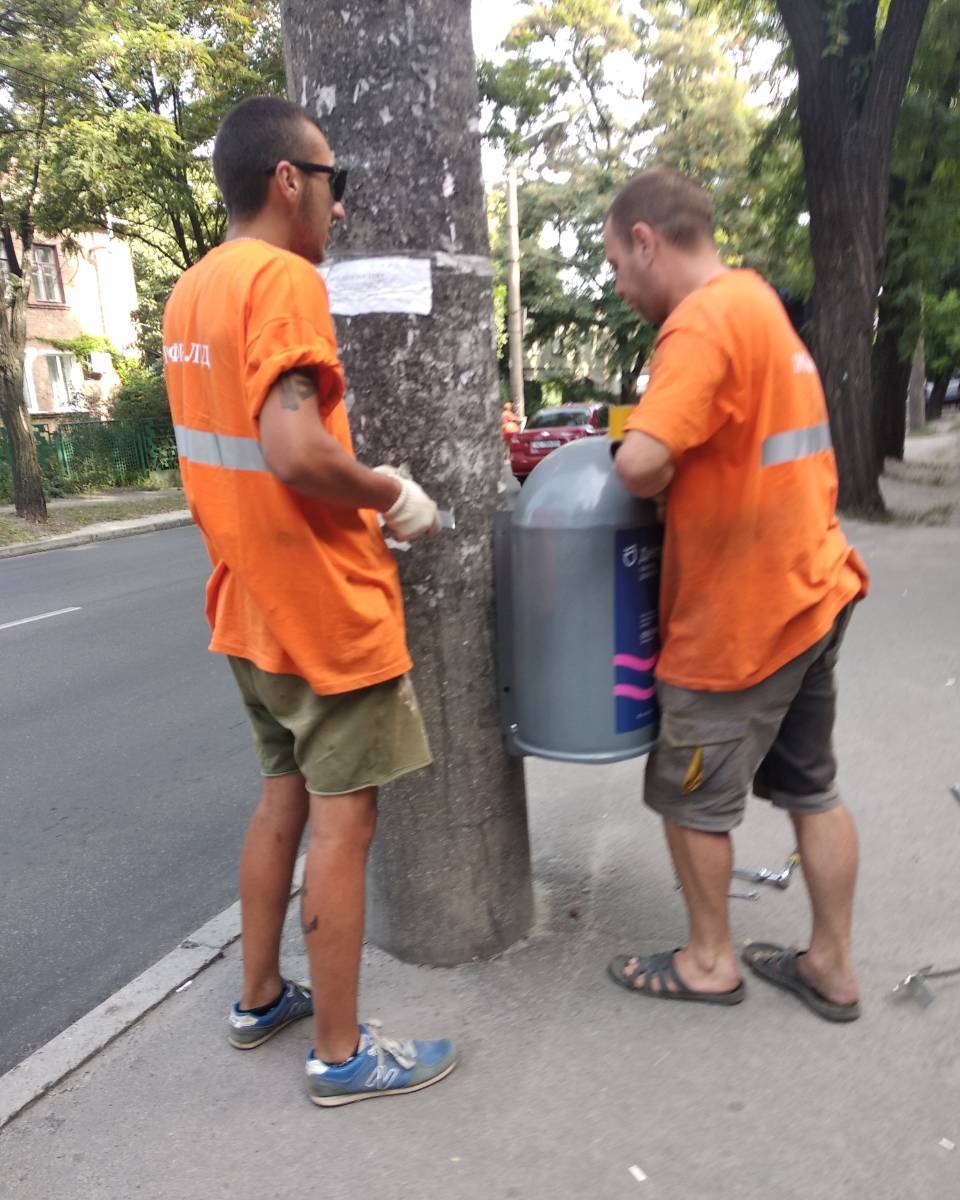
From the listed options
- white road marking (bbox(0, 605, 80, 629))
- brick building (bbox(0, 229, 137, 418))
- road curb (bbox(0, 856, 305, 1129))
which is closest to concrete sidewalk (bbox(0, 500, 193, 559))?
white road marking (bbox(0, 605, 80, 629))

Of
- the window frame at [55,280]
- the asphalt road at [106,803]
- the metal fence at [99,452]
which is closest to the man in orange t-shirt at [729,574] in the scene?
the asphalt road at [106,803]

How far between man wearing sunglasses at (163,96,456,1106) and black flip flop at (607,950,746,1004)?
518 millimetres

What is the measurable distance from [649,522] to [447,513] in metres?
0.48

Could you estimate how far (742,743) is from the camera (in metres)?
2.29

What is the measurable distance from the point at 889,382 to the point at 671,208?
1324 cm

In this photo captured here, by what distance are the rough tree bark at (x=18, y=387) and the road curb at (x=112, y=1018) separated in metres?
14.5

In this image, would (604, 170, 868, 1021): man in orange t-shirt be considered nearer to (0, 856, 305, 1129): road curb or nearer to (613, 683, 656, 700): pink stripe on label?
(613, 683, 656, 700): pink stripe on label

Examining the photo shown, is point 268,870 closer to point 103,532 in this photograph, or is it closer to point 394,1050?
point 394,1050

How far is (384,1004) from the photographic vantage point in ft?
8.31

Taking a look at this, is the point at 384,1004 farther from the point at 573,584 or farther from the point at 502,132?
the point at 502,132

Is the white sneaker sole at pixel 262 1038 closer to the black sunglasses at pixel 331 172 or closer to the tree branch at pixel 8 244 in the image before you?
the black sunglasses at pixel 331 172

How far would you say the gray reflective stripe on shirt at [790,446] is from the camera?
2150 mm

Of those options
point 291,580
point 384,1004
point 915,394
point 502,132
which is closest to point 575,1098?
point 384,1004

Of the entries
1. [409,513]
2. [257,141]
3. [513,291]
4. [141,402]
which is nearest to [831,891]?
[409,513]
